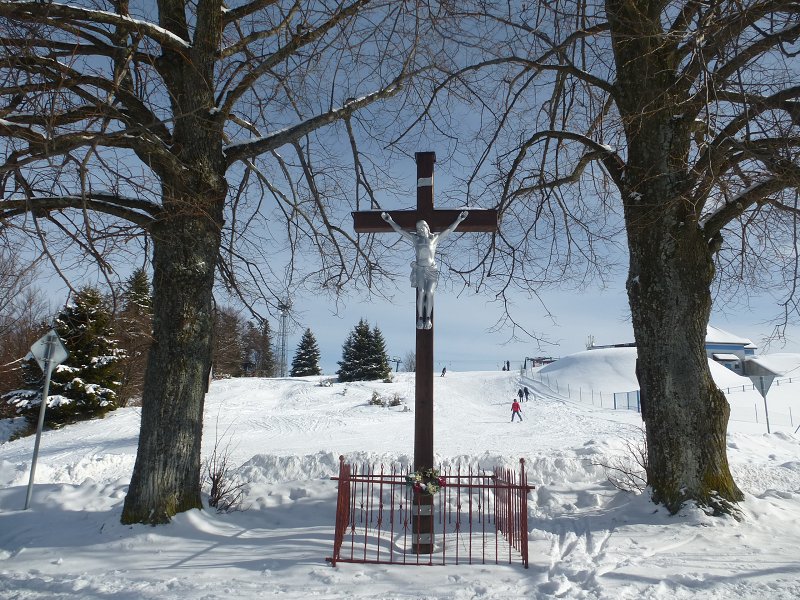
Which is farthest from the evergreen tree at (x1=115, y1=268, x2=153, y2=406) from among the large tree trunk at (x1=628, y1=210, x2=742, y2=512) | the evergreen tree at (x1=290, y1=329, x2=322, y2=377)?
the evergreen tree at (x1=290, y1=329, x2=322, y2=377)

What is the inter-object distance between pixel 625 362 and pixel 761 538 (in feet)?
163

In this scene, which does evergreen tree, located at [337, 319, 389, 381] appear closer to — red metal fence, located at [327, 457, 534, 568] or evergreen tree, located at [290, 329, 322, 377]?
evergreen tree, located at [290, 329, 322, 377]

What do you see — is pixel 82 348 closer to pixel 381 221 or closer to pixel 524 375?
pixel 381 221

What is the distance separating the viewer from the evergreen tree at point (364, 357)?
4306cm

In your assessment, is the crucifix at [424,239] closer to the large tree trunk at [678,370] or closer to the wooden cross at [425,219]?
the wooden cross at [425,219]

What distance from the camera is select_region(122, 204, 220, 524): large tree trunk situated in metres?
5.82

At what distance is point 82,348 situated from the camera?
22141 millimetres

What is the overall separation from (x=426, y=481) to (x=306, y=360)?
51858 mm

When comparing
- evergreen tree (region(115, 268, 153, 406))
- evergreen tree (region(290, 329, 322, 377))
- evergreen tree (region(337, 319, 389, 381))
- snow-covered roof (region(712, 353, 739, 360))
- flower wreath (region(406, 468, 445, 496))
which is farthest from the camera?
snow-covered roof (region(712, 353, 739, 360))

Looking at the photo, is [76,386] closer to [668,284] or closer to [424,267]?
[424,267]

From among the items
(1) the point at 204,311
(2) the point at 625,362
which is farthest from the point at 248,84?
(2) the point at 625,362

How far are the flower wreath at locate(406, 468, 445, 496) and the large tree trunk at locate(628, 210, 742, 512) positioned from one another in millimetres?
2507

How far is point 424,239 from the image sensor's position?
629 centimetres

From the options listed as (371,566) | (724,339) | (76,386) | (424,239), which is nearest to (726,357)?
(724,339)
